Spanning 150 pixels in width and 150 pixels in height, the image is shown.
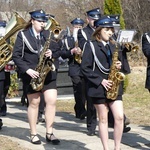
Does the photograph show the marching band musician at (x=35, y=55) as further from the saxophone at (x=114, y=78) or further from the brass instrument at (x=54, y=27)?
the saxophone at (x=114, y=78)

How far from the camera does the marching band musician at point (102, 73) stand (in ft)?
21.2

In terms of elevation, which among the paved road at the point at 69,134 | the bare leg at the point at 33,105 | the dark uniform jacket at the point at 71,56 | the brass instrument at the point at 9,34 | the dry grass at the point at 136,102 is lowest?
the dry grass at the point at 136,102

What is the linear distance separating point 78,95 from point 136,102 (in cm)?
248

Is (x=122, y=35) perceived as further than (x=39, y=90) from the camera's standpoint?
No

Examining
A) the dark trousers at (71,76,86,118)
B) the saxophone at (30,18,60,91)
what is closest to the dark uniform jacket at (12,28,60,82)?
the saxophone at (30,18,60,91)

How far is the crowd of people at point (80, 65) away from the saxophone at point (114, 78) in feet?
0.12

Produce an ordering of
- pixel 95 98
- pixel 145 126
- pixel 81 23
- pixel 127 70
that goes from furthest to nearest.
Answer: pixel 81 23 → pixel 145 126 → pixel 127 70 → pixel 95 98

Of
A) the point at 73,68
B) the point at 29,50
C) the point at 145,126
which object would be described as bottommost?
the point at 145,126

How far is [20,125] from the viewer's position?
9281 millimetres

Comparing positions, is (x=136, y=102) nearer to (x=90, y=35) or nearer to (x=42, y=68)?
(x=90, y=35)

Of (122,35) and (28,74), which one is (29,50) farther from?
(122,35)

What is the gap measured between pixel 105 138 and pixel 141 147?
1.08 metres

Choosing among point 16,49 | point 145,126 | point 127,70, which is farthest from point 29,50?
point 145,126

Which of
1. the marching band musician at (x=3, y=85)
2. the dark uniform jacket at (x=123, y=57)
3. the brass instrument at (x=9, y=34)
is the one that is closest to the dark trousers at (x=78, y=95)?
the marching band musician at (x=3, y=85)
